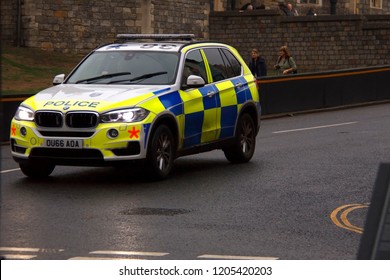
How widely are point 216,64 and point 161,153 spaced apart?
2.47 metres

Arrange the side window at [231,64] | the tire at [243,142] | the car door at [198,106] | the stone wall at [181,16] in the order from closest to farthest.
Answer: the car door at [198,106], the tire at [243,142], the side window at [231,64], the stone wall at [181,16]

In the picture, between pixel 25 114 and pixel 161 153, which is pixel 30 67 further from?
pixel 161 153

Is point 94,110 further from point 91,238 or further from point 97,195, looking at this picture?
point 91,238

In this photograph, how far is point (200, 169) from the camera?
16.7m

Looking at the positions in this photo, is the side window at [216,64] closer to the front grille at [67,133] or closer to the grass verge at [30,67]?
the front grille at [67,133]

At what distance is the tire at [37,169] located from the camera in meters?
15.2

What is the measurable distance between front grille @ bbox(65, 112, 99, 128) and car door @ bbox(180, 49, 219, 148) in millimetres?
1510

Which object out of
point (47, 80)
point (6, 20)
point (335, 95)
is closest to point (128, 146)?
point (335, 95)

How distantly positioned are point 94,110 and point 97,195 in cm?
108

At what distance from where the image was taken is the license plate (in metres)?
14.4

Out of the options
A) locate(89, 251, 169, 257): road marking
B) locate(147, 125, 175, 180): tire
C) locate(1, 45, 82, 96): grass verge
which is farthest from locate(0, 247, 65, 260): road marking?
locate(1, 45, 82, 96): grass verge

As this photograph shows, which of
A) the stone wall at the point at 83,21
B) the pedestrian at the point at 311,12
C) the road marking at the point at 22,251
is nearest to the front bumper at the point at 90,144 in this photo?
the road marking at the point at 22,251

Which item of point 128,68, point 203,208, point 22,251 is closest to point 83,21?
point 128,68

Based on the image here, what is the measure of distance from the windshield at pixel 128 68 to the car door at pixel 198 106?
25 centimetres
